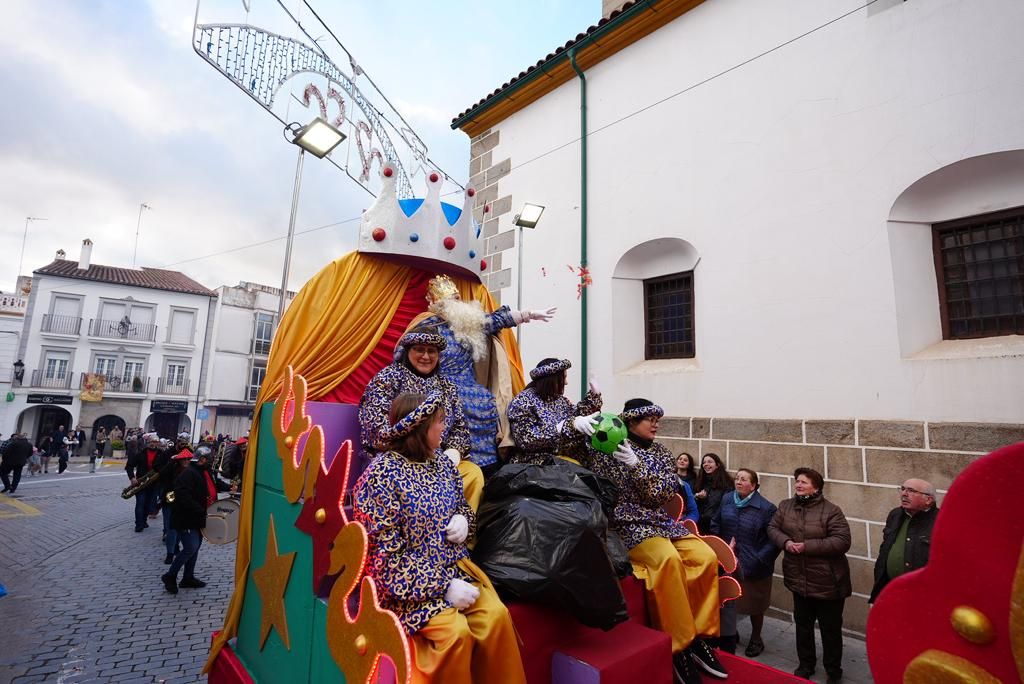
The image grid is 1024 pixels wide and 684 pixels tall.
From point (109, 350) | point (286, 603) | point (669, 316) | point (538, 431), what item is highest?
point (109, 350)

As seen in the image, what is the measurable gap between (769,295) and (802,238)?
633 millimetres

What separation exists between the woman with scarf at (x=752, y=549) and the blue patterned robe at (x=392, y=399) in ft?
9.57

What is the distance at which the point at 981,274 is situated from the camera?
14.6ft

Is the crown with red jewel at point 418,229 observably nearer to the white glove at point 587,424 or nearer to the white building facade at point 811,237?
the white glove at point 587,424

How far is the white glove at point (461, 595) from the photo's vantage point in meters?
1.98

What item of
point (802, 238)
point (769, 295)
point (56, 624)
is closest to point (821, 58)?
point (802, 238)

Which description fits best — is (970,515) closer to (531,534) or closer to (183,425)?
(531,534)

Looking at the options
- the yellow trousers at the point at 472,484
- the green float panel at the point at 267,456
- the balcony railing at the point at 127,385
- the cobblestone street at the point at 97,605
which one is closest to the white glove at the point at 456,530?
the yellow trousers at the point at 472,484

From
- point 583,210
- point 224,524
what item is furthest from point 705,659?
point 583,210

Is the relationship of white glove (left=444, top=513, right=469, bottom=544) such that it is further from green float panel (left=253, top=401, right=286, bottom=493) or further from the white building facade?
the white building facade

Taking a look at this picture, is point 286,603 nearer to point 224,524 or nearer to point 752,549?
point 224,524

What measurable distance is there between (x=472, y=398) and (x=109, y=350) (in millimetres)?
30801

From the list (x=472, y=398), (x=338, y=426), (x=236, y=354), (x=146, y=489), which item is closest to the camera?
(x=338, y=426)

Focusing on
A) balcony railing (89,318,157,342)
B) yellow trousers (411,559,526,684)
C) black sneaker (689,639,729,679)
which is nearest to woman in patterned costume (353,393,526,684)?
yellow trousers (411,559,526,684)
